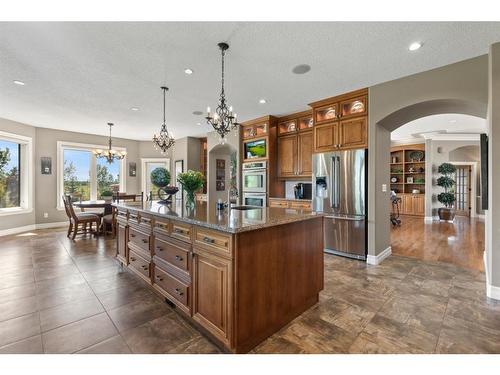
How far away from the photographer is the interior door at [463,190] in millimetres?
8867

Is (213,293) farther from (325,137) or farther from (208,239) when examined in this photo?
(325,137)

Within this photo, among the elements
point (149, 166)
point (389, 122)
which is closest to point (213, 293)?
point (389, 122)

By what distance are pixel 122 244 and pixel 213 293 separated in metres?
2.06

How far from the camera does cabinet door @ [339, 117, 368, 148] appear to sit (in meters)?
3.76

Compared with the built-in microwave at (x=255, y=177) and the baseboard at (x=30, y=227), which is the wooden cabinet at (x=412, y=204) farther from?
the baseboard at (x=30, y=227)

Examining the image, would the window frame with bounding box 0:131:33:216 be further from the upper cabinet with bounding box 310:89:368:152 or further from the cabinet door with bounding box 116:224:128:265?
the upper cabinet with bounding box 310:89:368:152

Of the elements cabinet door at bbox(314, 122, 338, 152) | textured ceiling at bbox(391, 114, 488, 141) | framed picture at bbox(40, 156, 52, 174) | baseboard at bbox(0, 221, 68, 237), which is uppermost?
textured ceiling at bbox(391, 114, 488, 141)

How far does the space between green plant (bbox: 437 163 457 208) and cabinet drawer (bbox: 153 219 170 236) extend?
30.0 ft

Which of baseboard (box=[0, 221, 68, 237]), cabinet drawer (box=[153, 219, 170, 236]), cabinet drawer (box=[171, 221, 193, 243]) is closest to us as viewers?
cabinet drawer (box=[171, 221, 193, 243])

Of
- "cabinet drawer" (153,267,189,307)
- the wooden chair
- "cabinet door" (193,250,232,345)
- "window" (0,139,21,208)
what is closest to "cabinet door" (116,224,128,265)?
"cabinet drawer" (153,267,189,307)
